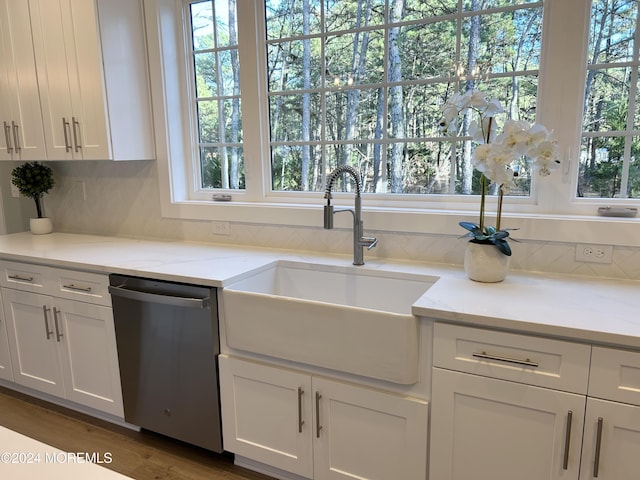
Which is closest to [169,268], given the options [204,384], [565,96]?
[204,384]

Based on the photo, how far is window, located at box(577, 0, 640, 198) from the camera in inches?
70.5

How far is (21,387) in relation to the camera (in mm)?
2785

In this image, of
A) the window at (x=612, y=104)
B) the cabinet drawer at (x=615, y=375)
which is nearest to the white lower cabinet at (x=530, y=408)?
the cabinet drawer at (x=615, y=375)

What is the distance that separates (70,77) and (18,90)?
443 mm

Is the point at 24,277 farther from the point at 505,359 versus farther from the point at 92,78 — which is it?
the point at 505,359

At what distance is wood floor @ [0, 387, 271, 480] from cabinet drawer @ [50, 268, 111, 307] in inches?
27.5

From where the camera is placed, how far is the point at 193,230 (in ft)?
8.91

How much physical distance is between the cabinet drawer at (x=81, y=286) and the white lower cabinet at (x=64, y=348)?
3 centimetres

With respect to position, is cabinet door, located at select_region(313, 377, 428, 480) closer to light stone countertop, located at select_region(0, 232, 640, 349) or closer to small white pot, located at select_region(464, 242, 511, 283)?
light stone countertop, located at select_region(0, 232, 640, 349)

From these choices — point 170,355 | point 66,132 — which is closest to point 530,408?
point 170,355

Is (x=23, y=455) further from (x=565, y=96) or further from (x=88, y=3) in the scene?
A: (x=88, y=3)

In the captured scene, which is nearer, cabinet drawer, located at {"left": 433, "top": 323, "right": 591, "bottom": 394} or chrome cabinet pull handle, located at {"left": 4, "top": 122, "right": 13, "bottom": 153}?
cabinet drawer, located at {"left": 433, "top": 323, "right": 591, "bottom": 394}

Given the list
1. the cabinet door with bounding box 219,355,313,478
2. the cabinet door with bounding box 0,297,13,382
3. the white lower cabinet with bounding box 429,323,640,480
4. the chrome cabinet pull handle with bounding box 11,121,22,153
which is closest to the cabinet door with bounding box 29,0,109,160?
the chrome cabinet pull handle with bounding box 11,121,22,153

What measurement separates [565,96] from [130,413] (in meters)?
2.40
